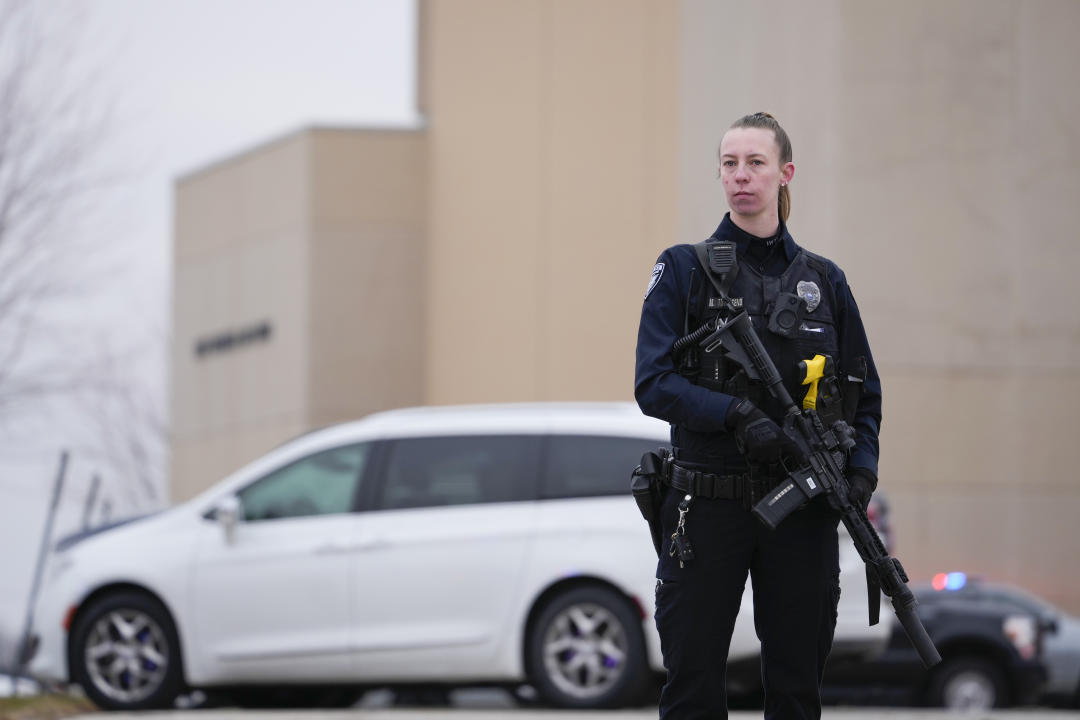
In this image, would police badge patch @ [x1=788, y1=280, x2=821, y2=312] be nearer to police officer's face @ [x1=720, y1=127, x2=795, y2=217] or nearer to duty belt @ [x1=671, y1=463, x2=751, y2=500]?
police officer's face @ [x1=720, y1=127, x2=795, y2=217]

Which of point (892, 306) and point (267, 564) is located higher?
point (892, 306)

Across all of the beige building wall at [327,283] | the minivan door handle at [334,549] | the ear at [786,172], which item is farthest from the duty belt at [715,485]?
the beige building wall at [327,283]

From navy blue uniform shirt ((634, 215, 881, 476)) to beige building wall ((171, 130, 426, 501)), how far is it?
23232mm

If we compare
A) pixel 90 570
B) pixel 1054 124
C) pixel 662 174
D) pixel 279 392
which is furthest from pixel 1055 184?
pixel 90 570

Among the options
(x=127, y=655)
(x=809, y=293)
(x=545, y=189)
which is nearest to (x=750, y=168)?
(x=809, y=293)

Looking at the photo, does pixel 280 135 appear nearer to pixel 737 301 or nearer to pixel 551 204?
pixel 551 204

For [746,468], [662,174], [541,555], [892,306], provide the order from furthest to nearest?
[662,174] → [892,306] → [541,555] → [746,468]

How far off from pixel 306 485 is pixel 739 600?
19.4ft

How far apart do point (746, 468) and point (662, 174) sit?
22.6m

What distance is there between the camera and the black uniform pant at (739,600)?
13.6ft

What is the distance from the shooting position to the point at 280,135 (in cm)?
2867

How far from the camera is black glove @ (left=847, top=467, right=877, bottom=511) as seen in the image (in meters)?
4.20

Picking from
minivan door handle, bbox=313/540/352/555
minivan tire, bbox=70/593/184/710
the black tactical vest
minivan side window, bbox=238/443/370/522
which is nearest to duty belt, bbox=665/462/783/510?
the black tactical vest

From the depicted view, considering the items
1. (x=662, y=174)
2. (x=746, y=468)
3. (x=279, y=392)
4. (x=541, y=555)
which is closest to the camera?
(x=746, y=468)
